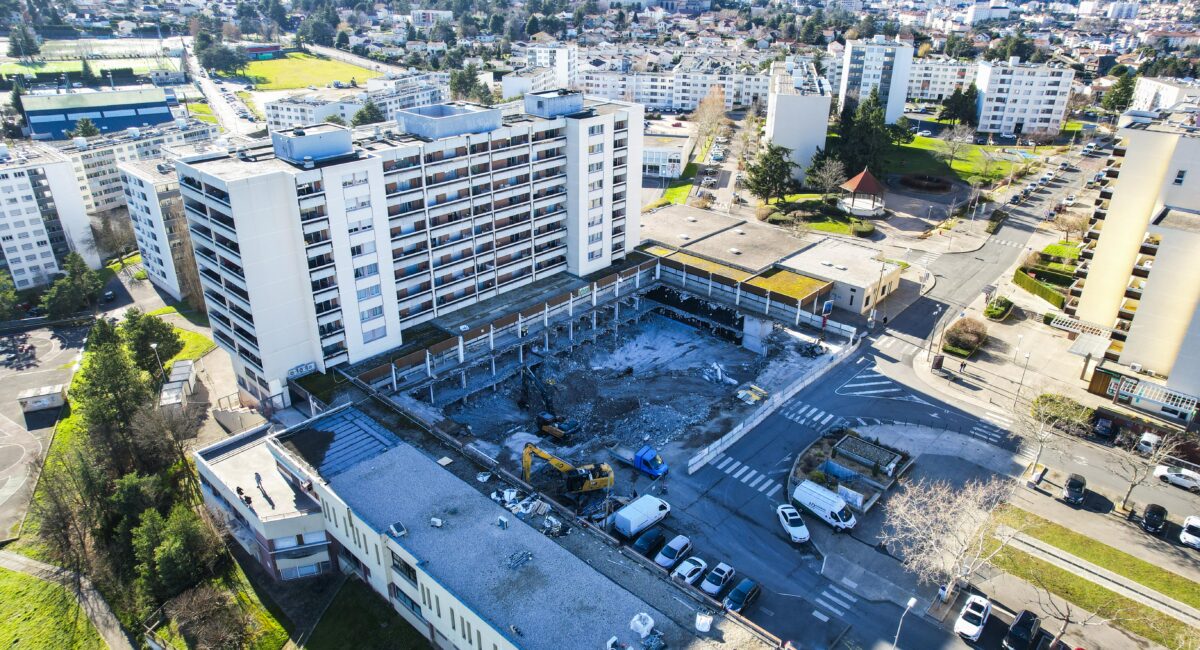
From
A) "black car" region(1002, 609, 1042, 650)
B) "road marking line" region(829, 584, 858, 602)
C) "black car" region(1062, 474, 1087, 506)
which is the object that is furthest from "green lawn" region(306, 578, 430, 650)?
"black car" region(1062, 474, 1087, 506)

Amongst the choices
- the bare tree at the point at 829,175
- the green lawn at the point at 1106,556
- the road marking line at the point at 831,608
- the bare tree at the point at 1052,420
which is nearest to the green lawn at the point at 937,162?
the bare tree at the point at 829,175

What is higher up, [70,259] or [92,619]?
[70,259]

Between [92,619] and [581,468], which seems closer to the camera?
[92,619]

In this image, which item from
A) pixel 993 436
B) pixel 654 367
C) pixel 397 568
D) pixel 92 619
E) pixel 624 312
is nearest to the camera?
pixel 397 568

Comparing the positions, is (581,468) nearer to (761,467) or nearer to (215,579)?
(761,467)

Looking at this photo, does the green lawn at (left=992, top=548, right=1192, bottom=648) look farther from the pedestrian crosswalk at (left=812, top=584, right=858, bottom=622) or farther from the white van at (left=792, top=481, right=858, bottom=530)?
the pedestrian crosswalk at (left=812, top=584, right=858, bottom=622)

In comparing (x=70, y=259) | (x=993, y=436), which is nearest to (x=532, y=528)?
(x=993, y=436)

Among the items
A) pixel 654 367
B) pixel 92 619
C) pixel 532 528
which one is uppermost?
pixel 532 528

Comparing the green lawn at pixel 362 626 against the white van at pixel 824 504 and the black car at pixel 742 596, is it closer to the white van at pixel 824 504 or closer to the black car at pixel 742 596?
the black car at pixel 742 596
